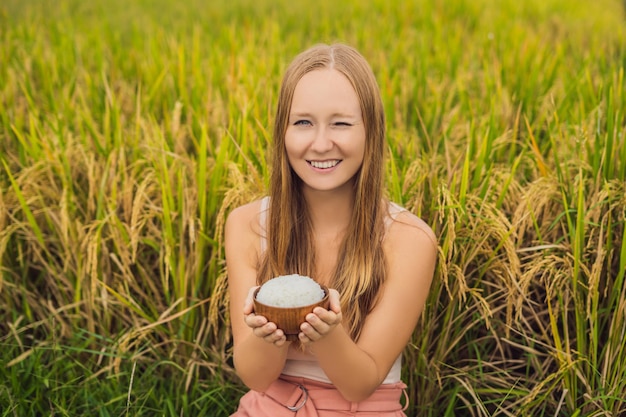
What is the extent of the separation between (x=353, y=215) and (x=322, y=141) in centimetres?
18

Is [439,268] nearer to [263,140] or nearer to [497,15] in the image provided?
[263,140]

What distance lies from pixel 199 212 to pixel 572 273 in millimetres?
1008

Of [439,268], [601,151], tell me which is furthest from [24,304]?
[601,151]

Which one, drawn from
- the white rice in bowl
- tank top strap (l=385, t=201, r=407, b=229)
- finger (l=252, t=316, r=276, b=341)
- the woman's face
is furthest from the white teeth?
finger (l=252, t=316, r=276, b=341)

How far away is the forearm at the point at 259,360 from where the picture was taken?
1438 millimetres

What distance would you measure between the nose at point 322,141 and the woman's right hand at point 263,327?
1.13 ft

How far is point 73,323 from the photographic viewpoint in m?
2.12

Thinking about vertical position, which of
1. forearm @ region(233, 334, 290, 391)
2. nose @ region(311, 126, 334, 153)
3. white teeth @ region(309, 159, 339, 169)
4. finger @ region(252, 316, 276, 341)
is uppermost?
nose @ region(311, 126, 334, 153)

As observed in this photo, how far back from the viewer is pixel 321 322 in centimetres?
125

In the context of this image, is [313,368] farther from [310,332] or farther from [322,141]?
[322,141]

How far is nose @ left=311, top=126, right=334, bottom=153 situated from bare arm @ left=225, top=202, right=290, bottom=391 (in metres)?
0.27

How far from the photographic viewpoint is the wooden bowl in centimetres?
124

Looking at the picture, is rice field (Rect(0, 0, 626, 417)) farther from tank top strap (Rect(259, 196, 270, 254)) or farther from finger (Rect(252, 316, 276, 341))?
finger (Rect(252, 316, 276, 341))

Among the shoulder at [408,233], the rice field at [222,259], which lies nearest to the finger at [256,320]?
the shoulder at [408,233]
